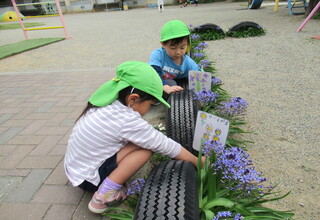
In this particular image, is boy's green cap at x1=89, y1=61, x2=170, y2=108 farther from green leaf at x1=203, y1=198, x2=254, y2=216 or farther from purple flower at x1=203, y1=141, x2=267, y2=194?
green leaf at x1=203, y1=198, x2=254, y2=216

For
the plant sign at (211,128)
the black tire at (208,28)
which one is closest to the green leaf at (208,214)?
the plant sign at (211,128)

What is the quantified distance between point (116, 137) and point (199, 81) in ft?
4.72

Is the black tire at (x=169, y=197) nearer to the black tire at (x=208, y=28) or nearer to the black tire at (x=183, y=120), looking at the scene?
the black tire at (x=183, y=120)

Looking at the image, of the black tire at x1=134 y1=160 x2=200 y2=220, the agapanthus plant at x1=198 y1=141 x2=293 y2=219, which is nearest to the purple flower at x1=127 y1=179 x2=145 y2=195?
the black tire at x1=134 y1=160 x2=200 y2=220

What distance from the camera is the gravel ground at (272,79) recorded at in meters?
1.95

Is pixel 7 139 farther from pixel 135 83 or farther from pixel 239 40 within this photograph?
pixel 239 40

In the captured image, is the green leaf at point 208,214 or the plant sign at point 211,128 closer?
the green leaf at point 208,214

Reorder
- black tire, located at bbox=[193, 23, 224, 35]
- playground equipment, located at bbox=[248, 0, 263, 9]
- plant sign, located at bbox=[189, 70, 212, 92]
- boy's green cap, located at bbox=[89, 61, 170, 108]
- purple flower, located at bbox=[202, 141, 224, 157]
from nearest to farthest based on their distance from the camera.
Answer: boy's green cap, located at bbox=[89, 61, 170, 108] → purple flower, located at bbox=[202, 141, 224, 157] → plant sign, located at bbox=[189, 70, 212, 92] → black tire, located at bbox=[193, 23, 224, 35] → playground equipment, located at bbox=[248, 0, 263, 9]

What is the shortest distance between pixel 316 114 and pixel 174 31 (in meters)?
1.85

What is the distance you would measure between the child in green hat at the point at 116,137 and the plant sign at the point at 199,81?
118 cm

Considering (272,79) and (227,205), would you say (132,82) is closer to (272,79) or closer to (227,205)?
(227,205)

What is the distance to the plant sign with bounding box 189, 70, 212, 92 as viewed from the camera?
2.63 m

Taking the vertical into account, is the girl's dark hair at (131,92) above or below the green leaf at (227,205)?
above

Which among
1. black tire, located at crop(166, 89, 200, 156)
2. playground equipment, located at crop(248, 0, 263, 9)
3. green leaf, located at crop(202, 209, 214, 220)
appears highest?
black tire, located at crop(166, 89, 200, 156)
